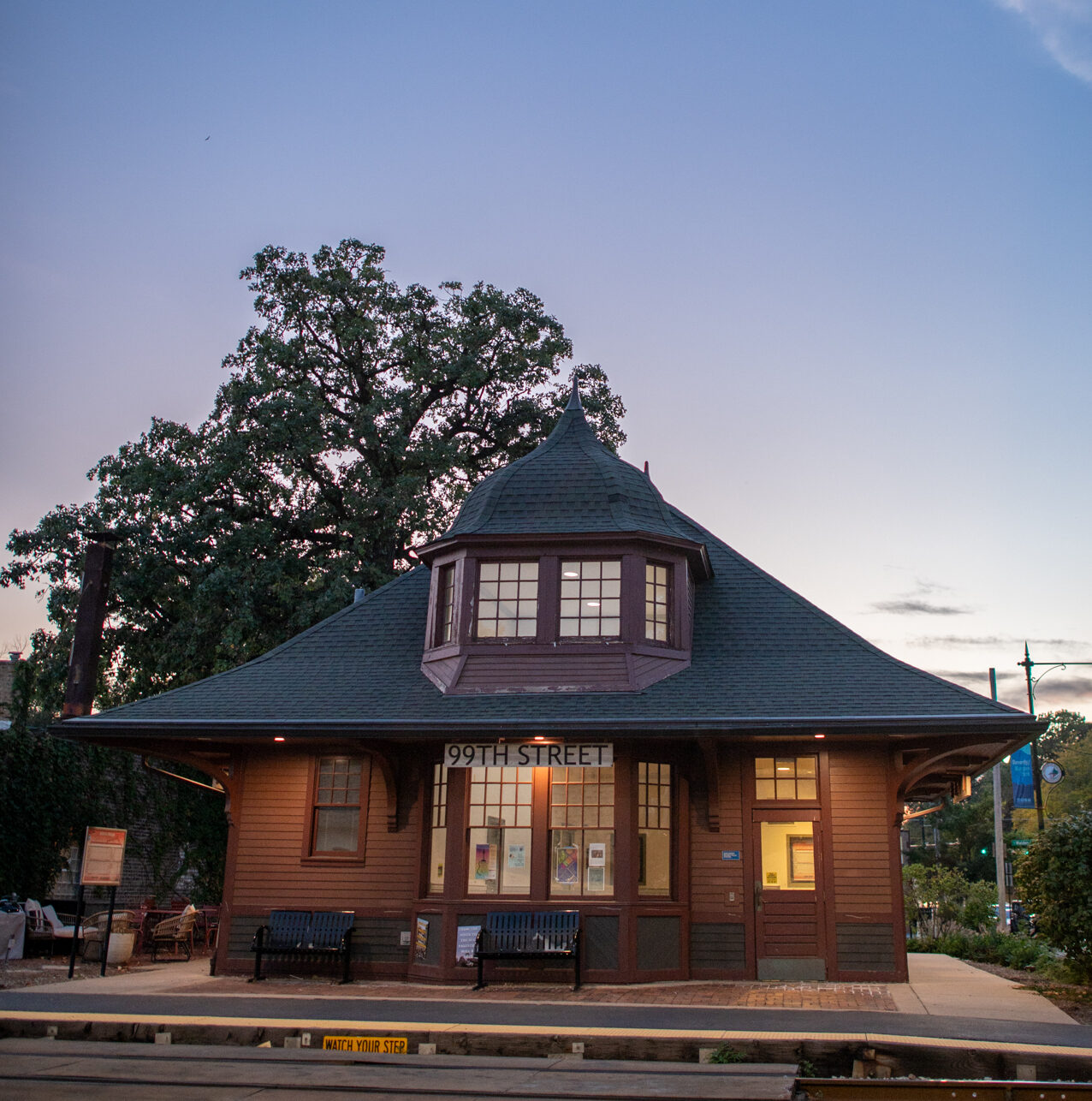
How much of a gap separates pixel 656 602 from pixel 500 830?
3536 millimetres

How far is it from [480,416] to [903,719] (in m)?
17.1

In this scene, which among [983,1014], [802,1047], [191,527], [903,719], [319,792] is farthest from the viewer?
[191,527]

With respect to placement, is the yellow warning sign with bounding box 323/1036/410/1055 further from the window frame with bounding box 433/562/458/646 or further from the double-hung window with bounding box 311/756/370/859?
the window frame with bounding box 433/562/458/646

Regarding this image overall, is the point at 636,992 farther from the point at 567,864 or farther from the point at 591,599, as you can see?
the point at 591,599

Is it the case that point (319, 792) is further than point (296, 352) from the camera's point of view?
No

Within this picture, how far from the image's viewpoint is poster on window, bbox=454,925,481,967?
12.9m

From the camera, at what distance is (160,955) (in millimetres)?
16750

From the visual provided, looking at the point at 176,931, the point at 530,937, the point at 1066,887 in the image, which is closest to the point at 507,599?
the point at 530,937

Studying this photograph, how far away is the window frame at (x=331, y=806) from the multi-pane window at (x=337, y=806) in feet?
0.04

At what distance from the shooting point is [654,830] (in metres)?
13.2

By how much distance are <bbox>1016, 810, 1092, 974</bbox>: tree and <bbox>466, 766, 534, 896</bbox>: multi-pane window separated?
5.80 metres

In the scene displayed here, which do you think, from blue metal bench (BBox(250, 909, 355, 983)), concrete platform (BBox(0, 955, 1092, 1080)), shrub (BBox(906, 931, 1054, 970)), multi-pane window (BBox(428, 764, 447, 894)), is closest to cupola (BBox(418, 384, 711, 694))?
multi-pane window (BBox(428, 764, 447, 894))

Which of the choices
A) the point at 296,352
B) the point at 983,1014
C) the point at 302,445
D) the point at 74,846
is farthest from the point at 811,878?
the point at 296,352

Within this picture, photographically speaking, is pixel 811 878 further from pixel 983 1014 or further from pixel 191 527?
pixel 191 527
